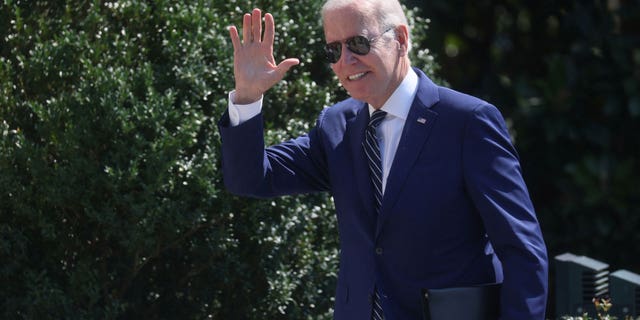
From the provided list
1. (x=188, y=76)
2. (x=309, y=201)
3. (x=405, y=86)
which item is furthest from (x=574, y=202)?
(x=405, y=86)

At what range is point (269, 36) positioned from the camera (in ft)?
10.4

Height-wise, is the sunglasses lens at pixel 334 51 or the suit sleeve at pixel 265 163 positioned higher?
the sunglasses lens at pixel 334 51

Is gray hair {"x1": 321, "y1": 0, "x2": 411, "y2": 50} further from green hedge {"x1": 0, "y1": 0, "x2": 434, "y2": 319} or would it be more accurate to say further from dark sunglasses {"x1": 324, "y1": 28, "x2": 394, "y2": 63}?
green hedge {"x1": 0, "y1": 0, "x2": 434, "y2": 319}

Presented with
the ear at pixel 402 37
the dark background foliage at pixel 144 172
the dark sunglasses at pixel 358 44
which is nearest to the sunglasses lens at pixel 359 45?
the dark sunglasses at pixel 358 44

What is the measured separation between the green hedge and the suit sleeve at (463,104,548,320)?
1.59 m

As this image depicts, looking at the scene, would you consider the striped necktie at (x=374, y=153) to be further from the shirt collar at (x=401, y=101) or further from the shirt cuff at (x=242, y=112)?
the shirt cuff at (x=242, y=112)

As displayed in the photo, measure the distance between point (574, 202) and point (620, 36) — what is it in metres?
1.04

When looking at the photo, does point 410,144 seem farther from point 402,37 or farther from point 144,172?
point 144,172

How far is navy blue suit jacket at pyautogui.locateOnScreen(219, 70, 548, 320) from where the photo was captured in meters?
2.85

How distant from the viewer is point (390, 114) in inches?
122

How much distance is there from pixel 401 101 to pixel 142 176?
150 cm

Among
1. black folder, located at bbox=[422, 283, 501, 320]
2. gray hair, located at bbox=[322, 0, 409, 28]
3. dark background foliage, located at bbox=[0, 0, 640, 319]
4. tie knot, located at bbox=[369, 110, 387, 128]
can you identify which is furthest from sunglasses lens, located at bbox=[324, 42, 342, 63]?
dark background foliage, located at bbox=[0, 0, 640, 319]

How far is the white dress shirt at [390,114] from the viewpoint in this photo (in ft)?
A: 10.1

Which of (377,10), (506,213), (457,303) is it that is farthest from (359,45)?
(457,303)
